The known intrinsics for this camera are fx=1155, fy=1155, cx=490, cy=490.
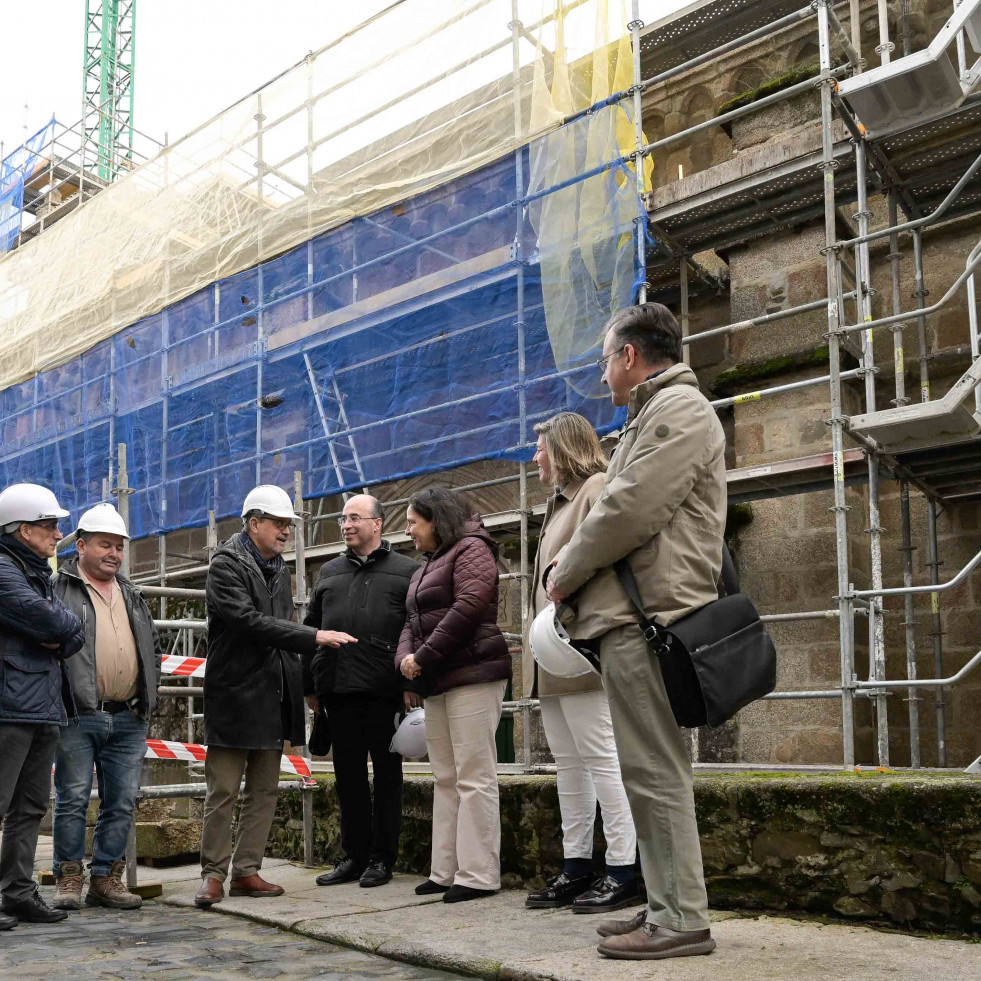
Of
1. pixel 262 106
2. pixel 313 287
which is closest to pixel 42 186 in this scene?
pixel 262 106

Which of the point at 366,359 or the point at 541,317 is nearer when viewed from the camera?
the point at 541,317

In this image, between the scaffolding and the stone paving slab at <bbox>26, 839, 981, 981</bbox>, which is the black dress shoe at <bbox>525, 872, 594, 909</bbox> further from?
the scaffolding

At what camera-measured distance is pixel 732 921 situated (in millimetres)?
3871

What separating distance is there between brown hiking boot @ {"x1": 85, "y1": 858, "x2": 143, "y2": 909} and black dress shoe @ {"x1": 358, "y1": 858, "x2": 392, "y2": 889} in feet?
3.24

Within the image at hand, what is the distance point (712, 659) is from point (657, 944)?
0.81 m

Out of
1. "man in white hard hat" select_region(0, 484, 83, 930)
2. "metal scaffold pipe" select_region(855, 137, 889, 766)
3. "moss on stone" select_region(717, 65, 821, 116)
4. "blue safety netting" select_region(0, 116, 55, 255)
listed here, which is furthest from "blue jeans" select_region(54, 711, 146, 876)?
"blue safety netting" select_region(0, 116, 55, 255)

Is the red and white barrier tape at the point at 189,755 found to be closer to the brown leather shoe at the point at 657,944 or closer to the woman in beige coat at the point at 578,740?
the woman in beige coat at the point at 578,740

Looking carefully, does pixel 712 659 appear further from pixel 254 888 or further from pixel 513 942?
pixel 254 888

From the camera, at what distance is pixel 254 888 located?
5.10 metres

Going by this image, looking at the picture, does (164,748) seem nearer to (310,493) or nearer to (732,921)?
(732,921)

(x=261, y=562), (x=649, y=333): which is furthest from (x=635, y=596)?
(x=261, y=562)

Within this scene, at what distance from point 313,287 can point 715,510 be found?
7.65m

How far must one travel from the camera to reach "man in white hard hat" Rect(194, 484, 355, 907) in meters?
5.07

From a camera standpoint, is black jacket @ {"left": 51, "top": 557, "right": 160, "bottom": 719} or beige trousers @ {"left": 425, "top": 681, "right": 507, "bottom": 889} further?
black jacket @ {"left": 51, "top": 557, "right": 160, "bottom": 719}
